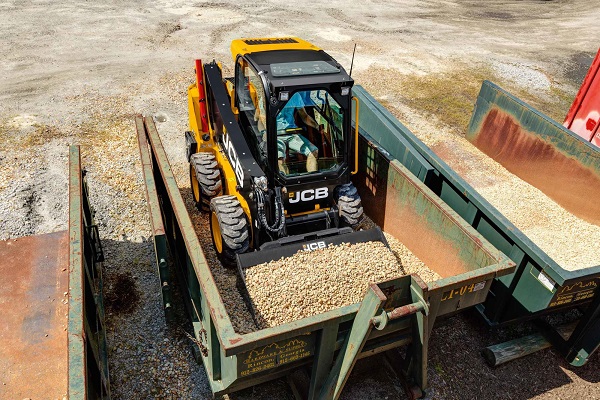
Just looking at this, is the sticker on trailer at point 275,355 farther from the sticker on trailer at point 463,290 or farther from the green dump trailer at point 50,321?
the sticker on trailer at point 463,290

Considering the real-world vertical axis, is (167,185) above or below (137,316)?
above

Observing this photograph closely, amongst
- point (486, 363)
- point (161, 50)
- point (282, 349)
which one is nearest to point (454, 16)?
point (161, 50)

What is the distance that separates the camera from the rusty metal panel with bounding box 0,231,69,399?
308 cm

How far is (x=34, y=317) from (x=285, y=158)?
8.87ft

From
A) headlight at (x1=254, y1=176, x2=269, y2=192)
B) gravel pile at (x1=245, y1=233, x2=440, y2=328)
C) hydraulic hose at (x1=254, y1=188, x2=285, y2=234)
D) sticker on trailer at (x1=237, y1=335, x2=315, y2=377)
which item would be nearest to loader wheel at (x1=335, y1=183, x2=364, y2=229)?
gravel pile at (x1=245, y1=233, x2=440, y2=328)

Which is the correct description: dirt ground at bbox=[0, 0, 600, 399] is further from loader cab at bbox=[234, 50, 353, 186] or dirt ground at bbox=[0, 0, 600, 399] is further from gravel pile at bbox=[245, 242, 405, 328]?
loader cab at bbox=[234, 50, 353, 186]

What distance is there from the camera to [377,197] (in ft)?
18.8

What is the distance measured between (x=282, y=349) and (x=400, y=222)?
8.44ft

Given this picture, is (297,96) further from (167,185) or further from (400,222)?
(400,222)

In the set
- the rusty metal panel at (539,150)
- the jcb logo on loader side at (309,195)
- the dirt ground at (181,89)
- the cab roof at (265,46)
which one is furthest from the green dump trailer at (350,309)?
the rusty metal panel at (539,150)

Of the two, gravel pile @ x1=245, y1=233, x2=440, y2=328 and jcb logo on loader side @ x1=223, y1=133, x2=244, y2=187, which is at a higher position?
jcb logo on loader side @ x1=223, y1=133, x2=244, y2=187

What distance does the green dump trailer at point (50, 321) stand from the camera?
2.97 meters

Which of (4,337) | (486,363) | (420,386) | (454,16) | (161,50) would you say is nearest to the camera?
(4,337)

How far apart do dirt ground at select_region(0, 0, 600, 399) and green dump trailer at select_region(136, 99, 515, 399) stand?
0.67 meters
